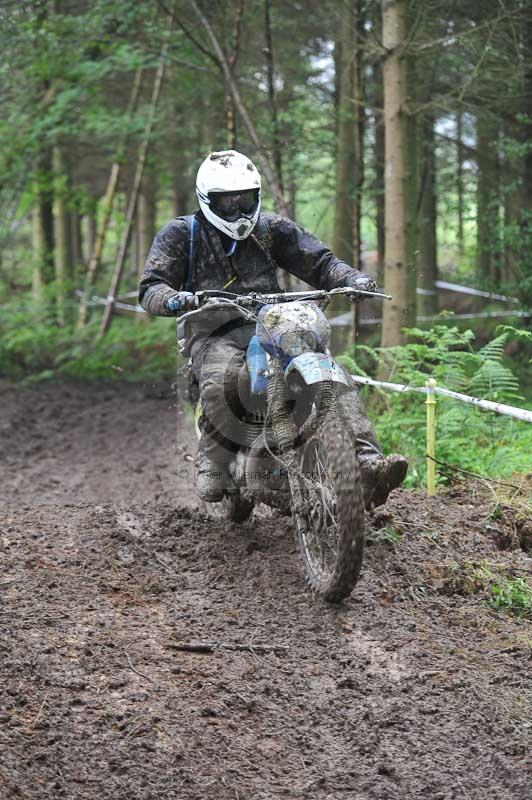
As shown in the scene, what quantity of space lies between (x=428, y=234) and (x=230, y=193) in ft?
48.7

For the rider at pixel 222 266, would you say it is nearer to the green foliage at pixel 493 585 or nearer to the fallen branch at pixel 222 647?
the green foliage at pixel 493 585

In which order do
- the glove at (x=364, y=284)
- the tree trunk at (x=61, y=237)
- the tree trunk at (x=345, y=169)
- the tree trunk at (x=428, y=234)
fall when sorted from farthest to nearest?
the tree trunk at (x=61, y=237) < the tree trunk at (x=428, y=234) < the tree trunk at (x=345, y=169) < the glove at (x=364, y=284)

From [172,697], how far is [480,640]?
1.68 metres

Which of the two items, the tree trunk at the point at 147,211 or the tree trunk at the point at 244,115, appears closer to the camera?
the tree trunk at the point at 244,115

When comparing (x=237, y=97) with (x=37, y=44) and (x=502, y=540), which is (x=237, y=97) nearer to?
(x=37, y=44)

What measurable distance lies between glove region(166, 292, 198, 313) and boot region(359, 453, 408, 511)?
4.50ft

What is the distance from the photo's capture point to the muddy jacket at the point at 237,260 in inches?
261

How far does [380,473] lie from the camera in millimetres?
5398

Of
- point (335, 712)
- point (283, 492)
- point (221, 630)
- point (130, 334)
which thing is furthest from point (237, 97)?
point (335, 712)

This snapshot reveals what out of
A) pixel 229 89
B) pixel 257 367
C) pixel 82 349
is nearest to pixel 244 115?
pixel 229 89

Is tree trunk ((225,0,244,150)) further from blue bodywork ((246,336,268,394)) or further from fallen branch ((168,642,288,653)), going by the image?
fallen branch ((168,642,288,653))

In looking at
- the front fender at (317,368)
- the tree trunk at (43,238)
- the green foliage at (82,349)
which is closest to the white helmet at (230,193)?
the front fender at (317,368)

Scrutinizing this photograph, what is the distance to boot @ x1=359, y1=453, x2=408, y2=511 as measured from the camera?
5.38m

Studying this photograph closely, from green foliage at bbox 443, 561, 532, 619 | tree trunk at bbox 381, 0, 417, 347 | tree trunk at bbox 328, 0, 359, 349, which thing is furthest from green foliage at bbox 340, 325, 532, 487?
tree trunk at bbox 328, 0, 359, 349
